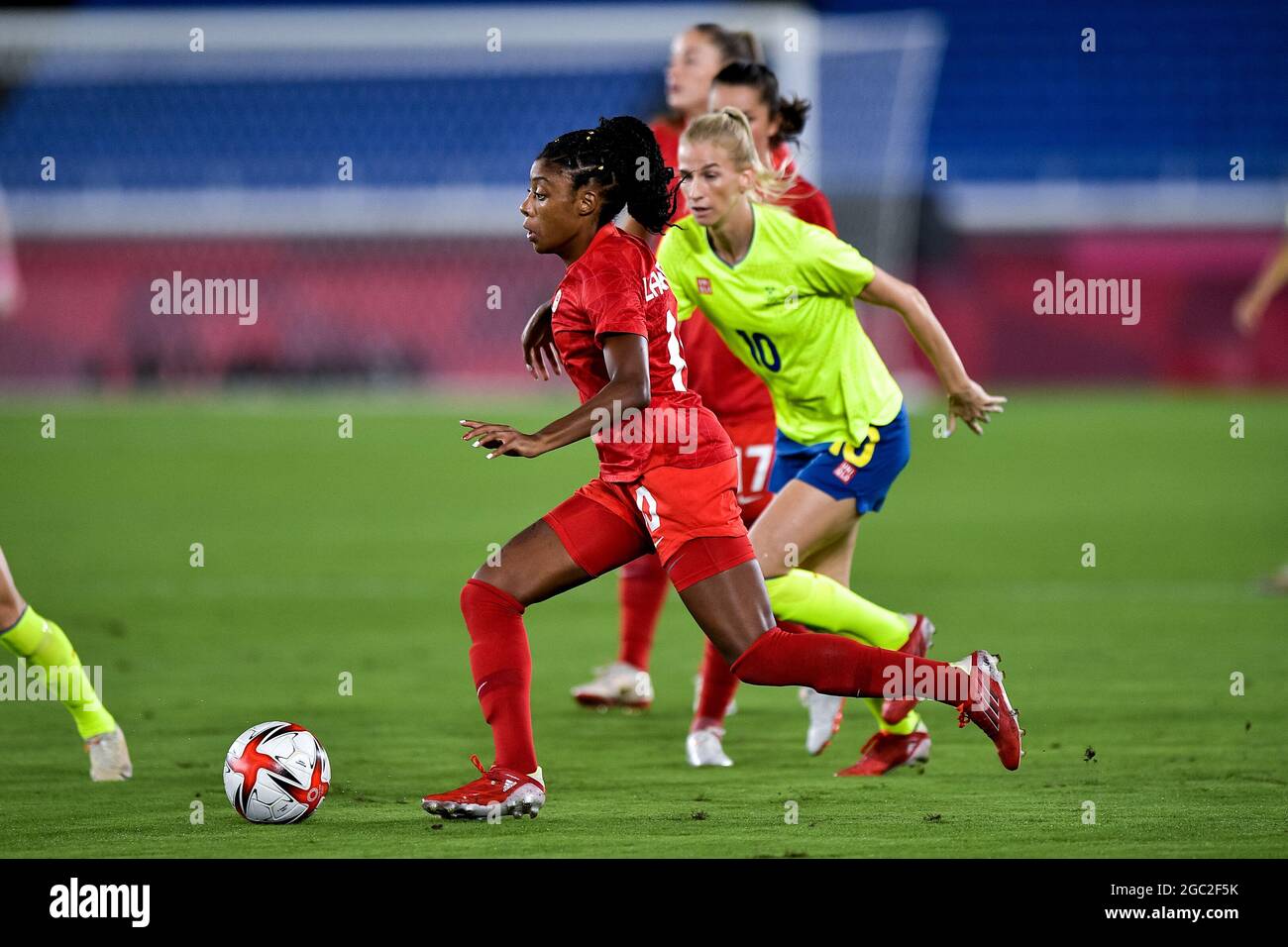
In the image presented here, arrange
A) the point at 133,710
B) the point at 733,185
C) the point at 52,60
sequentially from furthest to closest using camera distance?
the point at 52,60 < the point at 133,710 < the point at 733,185

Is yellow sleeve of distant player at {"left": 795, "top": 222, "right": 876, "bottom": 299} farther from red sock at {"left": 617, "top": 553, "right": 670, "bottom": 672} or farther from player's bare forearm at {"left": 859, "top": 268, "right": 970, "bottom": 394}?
red sock at {"left": 617, "top": 553, "right": 670, "bottom": 672}

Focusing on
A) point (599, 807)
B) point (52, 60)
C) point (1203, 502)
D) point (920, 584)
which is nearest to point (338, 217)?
point (52, 60)

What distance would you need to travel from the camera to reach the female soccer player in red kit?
16.9ft

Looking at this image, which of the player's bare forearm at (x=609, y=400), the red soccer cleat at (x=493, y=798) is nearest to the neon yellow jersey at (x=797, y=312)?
the player's bare forearm at (x=609, y=400)

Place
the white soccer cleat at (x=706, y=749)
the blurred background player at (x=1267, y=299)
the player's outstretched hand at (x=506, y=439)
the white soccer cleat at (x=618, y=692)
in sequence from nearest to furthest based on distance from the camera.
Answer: the player's outstretched hand at (x=506, y=439) → the white soccer cleat at (x=706, y=749) → the white soccer cleat at (x=618, y=692) → the blurred background player at (x=1267, y=299)

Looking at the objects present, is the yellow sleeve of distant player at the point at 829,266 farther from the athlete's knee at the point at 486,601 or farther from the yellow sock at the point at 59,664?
the yellow sock at the point at 59,664

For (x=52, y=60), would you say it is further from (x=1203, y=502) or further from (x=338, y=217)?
(x=1203, y=502)

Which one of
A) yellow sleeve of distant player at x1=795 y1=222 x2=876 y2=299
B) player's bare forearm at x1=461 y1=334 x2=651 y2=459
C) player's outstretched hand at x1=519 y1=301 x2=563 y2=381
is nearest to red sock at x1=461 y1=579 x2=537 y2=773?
player's bare forearm at x1=461 y1=334 x2=651 y2=459

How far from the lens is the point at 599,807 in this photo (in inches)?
213

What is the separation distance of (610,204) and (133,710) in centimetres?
328

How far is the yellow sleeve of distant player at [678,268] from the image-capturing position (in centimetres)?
624

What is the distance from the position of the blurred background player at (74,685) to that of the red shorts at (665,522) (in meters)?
1.79

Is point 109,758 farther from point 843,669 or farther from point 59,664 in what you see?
point 843,669

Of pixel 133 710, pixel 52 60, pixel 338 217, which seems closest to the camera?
pixel 133 710
